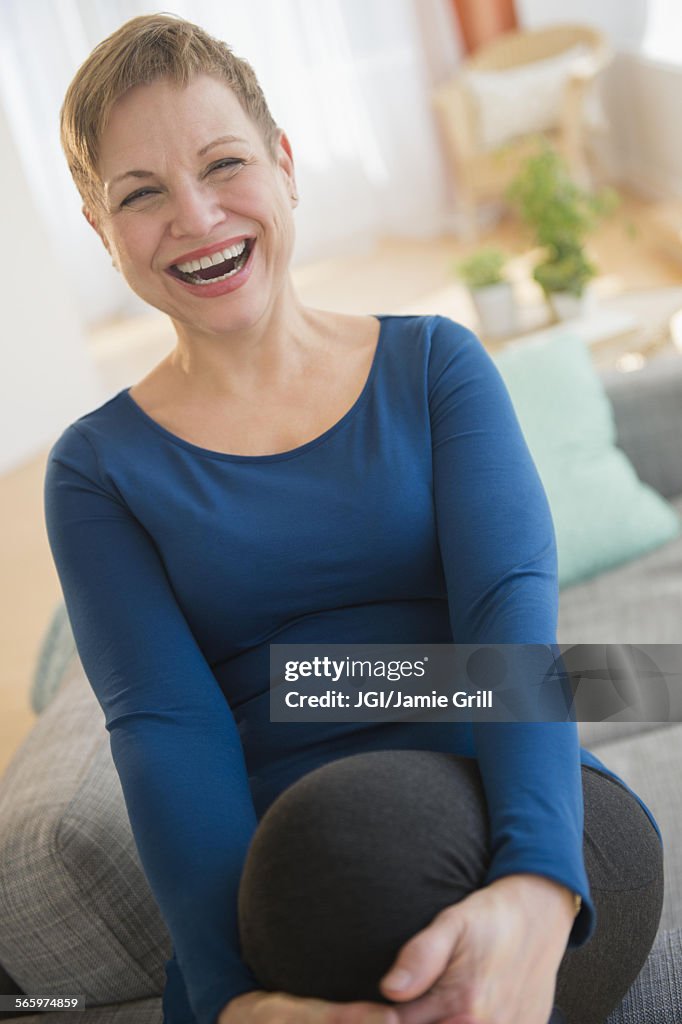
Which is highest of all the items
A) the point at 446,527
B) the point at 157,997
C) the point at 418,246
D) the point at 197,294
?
the point at 197,294

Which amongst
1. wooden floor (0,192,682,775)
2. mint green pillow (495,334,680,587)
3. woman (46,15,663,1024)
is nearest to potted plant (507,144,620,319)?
wooden floor (0,192,682,775)

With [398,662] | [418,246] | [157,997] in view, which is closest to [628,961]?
[398,662]

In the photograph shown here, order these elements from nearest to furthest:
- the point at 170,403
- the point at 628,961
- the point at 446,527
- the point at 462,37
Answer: the point at 628,961
the point at 446,527
the point at 170,403
the point at 462,37

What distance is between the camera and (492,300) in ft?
9.37

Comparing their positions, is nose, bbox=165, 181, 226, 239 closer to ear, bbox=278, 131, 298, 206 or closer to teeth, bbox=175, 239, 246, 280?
teeth, bbox=175, 239, 246, 280

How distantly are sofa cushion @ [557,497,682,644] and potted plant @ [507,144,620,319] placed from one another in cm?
113

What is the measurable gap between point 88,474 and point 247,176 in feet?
1.08

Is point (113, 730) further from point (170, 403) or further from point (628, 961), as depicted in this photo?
point (628, 961)

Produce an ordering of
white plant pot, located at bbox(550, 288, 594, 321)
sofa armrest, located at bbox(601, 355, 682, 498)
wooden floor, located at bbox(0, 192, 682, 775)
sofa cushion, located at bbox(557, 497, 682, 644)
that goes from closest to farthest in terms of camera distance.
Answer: sofa cushion, located at bbox(557, 497, 682, 644) < sofa armrest, located at bbox(601, 355, 682, 498) < white plant pot, located at bbox(550, 288, 594, 321) < wooden floor, located at bbox(0, 192, 682, 775)

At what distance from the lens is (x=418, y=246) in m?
5.93

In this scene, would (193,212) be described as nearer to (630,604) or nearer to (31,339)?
(630,604)

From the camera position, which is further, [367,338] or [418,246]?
[418,246]

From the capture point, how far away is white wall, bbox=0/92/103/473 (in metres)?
4.04

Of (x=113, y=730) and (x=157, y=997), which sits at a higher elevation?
(x=113, y=730)
